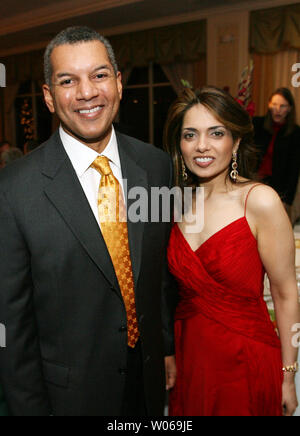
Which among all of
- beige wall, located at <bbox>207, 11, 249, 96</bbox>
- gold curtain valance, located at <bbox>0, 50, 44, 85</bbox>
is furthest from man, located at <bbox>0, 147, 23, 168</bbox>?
gold curtain valance, located at <bbox>0, 50, 44, 85</bbox>

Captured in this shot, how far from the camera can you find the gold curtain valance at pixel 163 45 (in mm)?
5891

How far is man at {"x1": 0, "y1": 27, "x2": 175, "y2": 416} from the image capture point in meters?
1.03

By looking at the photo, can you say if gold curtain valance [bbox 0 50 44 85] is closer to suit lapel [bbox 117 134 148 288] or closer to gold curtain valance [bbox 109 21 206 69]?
gold curtain valance [bbox 109 21 206 69]

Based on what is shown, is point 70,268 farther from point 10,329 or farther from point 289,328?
point 289,328

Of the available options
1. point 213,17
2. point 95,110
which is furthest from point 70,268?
point 213,17

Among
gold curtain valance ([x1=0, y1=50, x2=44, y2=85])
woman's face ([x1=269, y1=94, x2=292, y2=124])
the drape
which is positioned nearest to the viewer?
woman's face ([x1=269, y1=94, x2=292, y2=124])

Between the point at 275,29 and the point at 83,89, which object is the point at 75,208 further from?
the point at 275,29

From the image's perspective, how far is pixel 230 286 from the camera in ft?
4.47

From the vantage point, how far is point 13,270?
39.9 inches

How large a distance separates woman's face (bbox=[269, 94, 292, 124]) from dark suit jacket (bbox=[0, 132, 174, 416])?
230 centimetres

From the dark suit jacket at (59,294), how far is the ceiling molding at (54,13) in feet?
16.8

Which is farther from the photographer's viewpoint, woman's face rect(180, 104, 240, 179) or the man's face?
woman's face rect(180, 104, 240, 179)

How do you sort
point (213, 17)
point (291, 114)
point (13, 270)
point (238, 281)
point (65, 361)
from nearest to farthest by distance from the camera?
1. point (13, 270)
2. point (65, 361)
3. point (238, 281)
4. point (291, 114)
5. point (213, 17)
